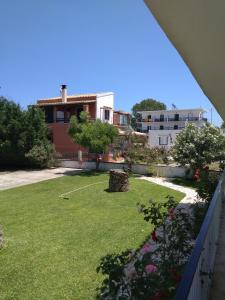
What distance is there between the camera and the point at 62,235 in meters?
11.2

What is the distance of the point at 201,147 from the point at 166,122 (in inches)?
1456

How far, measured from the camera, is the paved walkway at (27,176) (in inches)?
921

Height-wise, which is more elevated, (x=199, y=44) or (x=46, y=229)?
(x=199, y=44)

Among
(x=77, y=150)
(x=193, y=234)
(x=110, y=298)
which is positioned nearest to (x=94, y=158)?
(x=77, y=150)

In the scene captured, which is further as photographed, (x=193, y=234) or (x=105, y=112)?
(x=105, y=112)

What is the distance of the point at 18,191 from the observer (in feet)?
66.4

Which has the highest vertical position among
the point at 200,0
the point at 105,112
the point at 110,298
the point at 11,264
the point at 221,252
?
the point at 105,112

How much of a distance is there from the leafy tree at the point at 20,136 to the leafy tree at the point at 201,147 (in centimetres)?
1226

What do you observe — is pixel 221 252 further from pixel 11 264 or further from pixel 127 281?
pixel 11 264

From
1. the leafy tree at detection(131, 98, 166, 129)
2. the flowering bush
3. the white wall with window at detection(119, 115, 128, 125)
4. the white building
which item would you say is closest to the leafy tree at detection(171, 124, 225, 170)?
the white wall with window at detection(119, 115, 128, 125)

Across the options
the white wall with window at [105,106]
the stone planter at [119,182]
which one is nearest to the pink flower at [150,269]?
the stone planter at [119,182]

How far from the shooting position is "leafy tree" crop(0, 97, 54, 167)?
29.6 metres

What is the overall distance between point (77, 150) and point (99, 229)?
71.0 ft

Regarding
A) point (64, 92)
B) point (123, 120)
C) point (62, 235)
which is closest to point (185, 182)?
point (62, 235)
